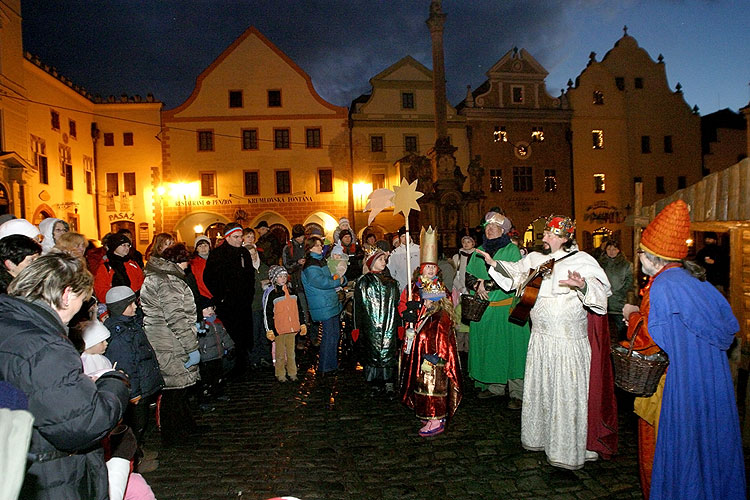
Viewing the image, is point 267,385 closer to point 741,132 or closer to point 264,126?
point 264,126

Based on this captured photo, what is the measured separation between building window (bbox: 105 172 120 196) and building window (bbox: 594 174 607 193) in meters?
28.8

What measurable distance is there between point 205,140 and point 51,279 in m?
27.6

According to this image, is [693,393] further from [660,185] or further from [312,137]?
[660,185]

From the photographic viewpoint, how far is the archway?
27.5m

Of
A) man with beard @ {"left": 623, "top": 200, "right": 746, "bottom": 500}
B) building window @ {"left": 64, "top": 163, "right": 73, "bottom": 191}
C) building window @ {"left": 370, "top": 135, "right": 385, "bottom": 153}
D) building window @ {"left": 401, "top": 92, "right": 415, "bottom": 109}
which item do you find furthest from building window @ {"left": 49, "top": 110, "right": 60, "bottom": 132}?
man with beard @ {"left": 623, "top": 200, "right": 746, "bottom": 500}

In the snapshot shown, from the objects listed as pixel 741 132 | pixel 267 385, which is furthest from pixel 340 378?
pixel 741 132

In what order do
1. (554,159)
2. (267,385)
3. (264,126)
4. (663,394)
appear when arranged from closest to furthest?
(663,394)
(267,385)
(264,126)
(554,159)

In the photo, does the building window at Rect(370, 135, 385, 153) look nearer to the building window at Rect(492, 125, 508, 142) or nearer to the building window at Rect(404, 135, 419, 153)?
the building window at Rect(404, 135, 419, 153)

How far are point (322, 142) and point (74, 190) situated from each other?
43.5ft

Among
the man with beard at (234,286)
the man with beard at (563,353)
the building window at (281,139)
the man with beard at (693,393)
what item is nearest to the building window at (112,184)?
the building window at (281,139)

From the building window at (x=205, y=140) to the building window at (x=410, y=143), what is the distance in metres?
11.1

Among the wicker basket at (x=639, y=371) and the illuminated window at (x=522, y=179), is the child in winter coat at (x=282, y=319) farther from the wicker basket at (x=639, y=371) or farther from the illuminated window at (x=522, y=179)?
the illuminated window at (x=522, y=179)

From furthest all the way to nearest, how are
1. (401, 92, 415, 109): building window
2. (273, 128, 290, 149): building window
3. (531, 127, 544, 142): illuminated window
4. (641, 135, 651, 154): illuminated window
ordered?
1. (641, 135, 651, 154): illuminated window
2. (531, 127, 544, 142): illuminated window
3. (401, 92, 415, 109): building window
4. (273, 128, 290, 149): building window

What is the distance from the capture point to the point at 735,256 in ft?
18.6
